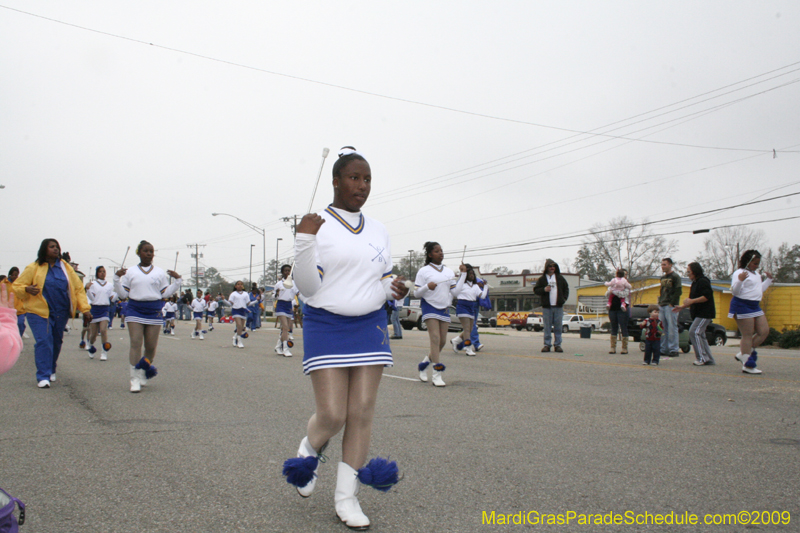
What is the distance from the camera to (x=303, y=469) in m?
3.15

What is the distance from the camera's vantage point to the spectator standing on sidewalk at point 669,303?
11.7 m

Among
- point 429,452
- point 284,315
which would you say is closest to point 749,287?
point 429,452

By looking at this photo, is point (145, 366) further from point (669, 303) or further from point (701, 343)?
point (669, 303)

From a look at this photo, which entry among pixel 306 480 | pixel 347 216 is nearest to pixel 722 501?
pixel 306 480

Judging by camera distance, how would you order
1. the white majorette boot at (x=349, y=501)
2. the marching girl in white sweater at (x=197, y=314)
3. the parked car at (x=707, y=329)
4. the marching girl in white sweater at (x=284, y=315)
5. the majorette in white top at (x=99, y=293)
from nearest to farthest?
the white majorette boot at (x=349, y=501), the majorette in white top at (x=99, y=293), the marching girl in white sweater at (x=284, y=315), the parked car at (x=707, y=329), the marching girl in white sweater at (x=197, y=314)

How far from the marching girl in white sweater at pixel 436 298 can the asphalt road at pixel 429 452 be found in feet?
1.05

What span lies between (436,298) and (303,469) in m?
5.49

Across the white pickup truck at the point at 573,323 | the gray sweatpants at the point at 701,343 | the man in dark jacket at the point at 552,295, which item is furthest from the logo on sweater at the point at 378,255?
the white pickup truck at the point at 573,323

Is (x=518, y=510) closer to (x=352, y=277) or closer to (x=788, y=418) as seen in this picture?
(x=352, y=277)

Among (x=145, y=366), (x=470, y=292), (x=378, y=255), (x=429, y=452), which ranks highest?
(x=378, y=255)

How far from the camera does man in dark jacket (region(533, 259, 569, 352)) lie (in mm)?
13547

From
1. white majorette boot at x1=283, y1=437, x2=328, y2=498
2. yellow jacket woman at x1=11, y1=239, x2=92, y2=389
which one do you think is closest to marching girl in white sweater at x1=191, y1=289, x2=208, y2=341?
yellow jacket woman at x1=11, y1=239, x2=92, y2=389

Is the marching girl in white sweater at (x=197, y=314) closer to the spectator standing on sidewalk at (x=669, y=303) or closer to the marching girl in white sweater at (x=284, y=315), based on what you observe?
the marching girl in white sweater at (x=284, y=315)

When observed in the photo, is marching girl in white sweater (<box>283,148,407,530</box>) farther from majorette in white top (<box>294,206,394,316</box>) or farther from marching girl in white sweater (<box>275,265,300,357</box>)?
marching girl in white sweater (<box>275,265,300,357</box>)
